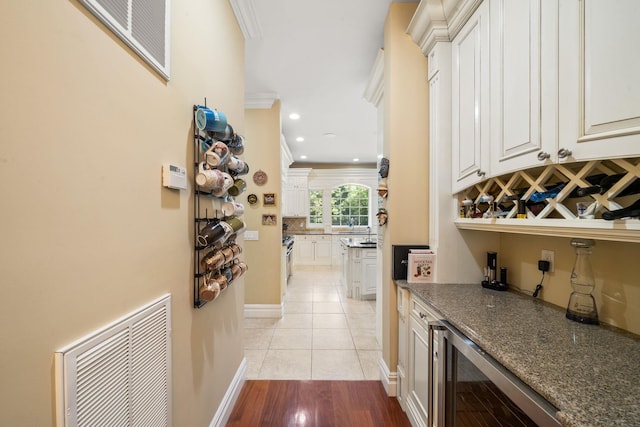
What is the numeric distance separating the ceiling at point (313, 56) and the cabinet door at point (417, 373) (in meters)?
2.31

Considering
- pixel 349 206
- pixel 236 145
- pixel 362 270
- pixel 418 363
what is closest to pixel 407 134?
pixel 236 145

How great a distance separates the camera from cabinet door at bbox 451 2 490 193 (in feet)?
Answer: 4.86

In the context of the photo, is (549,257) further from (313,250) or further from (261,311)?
(313,250)

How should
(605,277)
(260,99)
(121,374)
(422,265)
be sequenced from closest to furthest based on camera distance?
(121,374)
(605,277)
(422,265)
(260,99)

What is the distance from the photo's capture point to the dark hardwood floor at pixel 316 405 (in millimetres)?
1774

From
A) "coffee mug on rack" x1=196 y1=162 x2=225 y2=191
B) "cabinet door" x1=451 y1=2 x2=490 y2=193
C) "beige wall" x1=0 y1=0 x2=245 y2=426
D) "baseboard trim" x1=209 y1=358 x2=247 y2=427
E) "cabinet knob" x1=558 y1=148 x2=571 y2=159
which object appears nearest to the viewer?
"beige wall" x1=0 y1=0 x2=245 y2=426

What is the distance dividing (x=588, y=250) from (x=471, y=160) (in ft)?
2.33

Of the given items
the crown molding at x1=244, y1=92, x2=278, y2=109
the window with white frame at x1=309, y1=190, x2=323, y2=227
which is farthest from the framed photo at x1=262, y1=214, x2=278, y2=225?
the window with white frame at x1=309, y1=190, x2=323, y2=227

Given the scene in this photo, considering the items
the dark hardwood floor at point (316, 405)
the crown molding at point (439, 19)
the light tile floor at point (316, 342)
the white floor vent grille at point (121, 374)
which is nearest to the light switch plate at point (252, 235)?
the light tile floor at point (316, 342)

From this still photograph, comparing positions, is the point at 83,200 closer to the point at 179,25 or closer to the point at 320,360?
the point at 179,25

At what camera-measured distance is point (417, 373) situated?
161 centimetres

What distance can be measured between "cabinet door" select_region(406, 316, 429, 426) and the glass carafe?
69 cm

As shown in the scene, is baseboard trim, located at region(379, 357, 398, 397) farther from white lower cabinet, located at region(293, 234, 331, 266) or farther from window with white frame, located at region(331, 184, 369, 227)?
window with white frame, located at region(331, 184, 369, 227)

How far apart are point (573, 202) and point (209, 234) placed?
6.02 feet
